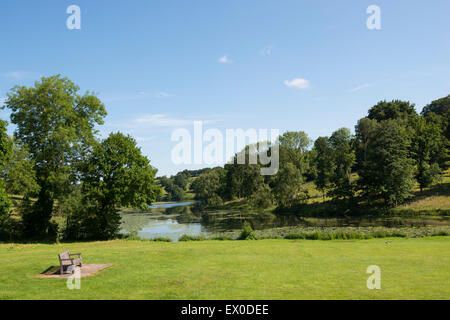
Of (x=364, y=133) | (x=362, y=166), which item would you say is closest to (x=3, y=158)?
(x=362, y=166)

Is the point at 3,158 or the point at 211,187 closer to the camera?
the point at 3,158

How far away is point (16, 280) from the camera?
12.5m

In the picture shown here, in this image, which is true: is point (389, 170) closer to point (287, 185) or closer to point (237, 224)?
point (287, 185)

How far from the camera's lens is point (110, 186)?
34062mm

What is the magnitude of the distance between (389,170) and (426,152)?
14969 millimetres

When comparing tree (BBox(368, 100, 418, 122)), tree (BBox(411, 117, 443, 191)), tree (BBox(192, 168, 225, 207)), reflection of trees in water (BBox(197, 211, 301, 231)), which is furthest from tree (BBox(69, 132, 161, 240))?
tree (BBox(368, 100, 418, 122))

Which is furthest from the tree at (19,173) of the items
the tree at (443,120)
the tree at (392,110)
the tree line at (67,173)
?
the tree at (392,110)

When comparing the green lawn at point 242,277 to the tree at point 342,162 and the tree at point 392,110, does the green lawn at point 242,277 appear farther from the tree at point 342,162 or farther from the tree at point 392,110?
the tree at point 392,110

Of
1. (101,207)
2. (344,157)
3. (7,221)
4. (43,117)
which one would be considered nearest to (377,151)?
(344,157)

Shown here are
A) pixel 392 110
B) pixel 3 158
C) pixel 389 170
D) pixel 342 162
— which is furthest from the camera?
pixel 392 110

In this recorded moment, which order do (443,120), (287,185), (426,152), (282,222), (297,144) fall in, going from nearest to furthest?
(282,222) < (426,152) < (287,185) < (443,120) < (297,144)

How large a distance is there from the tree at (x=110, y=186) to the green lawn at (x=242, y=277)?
1691 cm
